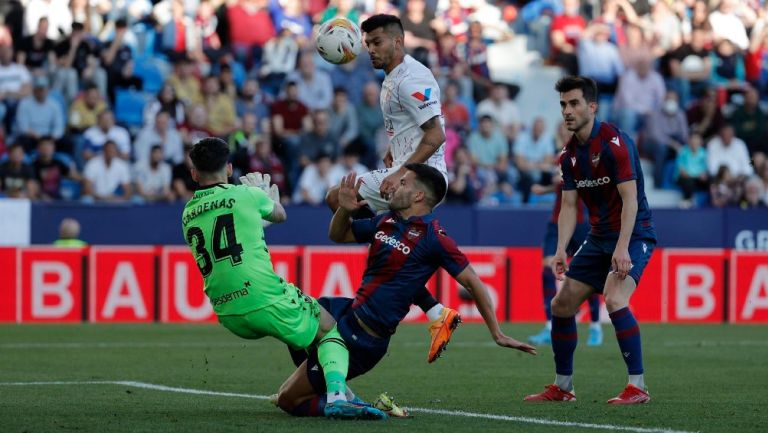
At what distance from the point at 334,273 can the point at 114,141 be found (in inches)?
154

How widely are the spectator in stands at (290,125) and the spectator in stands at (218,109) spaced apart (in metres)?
0.68

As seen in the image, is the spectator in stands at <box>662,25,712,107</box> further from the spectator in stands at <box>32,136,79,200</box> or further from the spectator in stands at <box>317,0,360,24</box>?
the spectator in stands at <box>32,136,79,200</box>

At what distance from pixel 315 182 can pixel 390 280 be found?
1327 centimetres

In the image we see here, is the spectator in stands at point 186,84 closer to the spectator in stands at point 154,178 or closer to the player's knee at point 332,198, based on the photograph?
the spectator in stands at point 154,178

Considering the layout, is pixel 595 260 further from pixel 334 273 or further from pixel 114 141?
pixel 114 141

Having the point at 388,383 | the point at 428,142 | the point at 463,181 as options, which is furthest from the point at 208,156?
the point at 463,181

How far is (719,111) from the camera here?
24.5 metres

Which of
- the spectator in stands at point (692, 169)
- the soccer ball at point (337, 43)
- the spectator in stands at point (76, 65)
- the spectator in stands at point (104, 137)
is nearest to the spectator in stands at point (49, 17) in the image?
the spectator in stands at point (76, 65)

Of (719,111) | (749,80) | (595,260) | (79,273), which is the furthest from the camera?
(749,80)

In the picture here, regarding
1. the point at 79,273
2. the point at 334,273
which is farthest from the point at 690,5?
the point at 79,273

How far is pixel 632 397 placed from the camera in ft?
31.2

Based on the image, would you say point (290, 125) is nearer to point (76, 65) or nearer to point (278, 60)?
point (278, 60)

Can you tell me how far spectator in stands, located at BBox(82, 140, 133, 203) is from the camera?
68.4 ft

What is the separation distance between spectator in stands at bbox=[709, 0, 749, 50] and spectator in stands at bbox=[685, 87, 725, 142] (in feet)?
8.30
